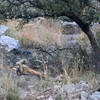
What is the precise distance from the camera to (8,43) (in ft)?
29.1

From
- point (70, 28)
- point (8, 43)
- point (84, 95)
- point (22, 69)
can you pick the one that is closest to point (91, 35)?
point (22, 69)

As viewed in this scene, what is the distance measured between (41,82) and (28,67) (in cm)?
112

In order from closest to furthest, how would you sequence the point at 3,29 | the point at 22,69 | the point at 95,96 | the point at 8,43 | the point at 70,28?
the point at 95,96
the point at 22,69
the point at 8,43
the point at 3,29
the point at 70,28

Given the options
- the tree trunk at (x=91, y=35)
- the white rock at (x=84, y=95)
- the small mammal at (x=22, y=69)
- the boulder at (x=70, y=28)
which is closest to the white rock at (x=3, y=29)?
the boulder at (x=70, y=28)

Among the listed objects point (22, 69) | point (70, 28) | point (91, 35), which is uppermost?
point (91, 35)

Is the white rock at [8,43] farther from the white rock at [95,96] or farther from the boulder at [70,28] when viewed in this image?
the white rock at [95,96]

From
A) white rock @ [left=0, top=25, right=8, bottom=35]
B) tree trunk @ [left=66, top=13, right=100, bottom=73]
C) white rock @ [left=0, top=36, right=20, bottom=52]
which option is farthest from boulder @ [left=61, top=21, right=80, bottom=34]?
tree trunk @ [left=66, top=13, right=100, bottom=73]

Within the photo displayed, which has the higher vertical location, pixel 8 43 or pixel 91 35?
pixel 91 35

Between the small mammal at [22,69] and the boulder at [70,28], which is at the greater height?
the boulder at [70,28]

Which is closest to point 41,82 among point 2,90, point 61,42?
point 2,90

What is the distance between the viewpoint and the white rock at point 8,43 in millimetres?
8602

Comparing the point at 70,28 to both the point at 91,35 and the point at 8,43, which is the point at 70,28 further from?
the point at 91,35

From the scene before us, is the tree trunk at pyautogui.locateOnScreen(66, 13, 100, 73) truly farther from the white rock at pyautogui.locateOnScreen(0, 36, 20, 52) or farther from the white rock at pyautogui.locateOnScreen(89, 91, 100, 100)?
the white rock at pyautogui.locateOnScreen(0, 36, 20, 52)

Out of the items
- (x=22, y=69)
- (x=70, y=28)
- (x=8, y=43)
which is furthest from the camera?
(x=70, y=28)
